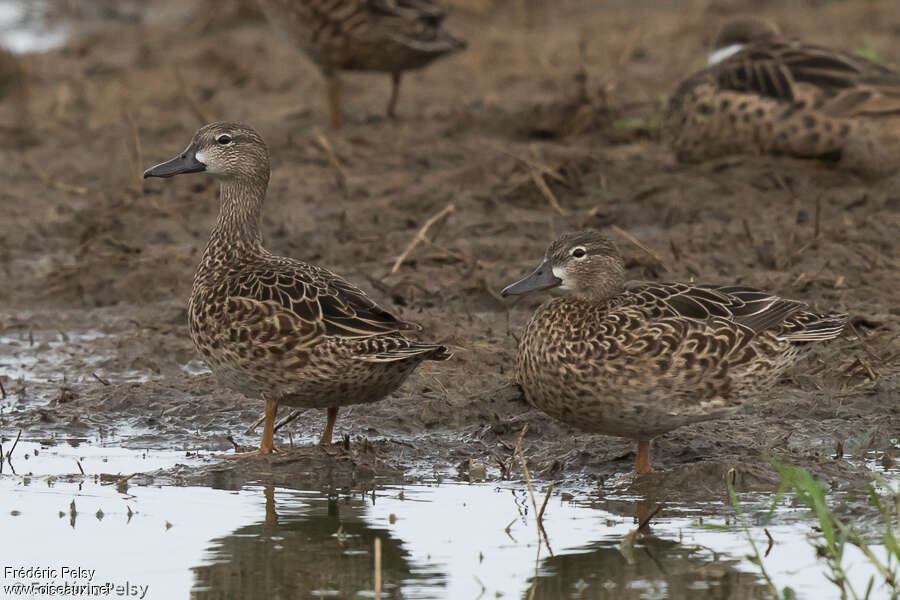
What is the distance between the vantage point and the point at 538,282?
680 centimetres

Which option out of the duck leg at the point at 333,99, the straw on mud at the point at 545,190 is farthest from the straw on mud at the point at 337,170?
the straw on mud at the point at 545,190

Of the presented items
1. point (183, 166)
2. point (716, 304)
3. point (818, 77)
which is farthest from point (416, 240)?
point (818, 77)

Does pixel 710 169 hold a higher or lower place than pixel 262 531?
higher

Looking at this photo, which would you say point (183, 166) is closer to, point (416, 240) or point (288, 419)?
point (288, 419)

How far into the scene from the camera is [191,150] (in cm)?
745

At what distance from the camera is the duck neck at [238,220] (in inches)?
287

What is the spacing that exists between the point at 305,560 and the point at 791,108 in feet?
20.1

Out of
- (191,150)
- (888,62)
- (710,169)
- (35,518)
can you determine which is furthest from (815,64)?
(35,518)

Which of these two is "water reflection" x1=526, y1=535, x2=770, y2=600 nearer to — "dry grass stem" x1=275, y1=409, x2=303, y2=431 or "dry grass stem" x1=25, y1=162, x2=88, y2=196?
"dry grass stem" x1=275, y1=409, x2=303, y2=431

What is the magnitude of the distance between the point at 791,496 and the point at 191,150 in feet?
11.0

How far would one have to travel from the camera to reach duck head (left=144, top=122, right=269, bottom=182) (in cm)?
743

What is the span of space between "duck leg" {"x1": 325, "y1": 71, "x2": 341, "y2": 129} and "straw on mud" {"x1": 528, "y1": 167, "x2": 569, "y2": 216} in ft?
8.45

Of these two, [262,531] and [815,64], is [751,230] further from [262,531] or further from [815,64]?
[262,531]

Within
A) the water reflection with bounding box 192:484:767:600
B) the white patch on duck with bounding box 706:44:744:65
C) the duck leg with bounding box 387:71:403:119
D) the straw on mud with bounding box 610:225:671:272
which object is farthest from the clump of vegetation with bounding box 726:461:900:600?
the duck leg with bounding box 387:71:403:119
